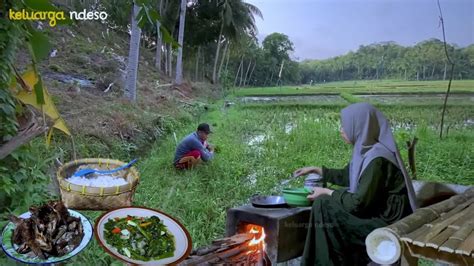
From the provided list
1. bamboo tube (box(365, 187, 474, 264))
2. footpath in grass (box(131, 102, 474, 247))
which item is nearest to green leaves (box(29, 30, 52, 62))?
bamboo tube (box(365, 187, 474, 264))

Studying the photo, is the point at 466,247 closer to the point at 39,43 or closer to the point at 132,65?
the point at 39,43

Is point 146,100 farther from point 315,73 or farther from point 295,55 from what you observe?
point 315,73

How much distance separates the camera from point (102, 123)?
2.82 meters

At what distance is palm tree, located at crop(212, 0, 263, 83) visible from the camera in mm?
3594

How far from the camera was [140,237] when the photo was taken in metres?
1.13

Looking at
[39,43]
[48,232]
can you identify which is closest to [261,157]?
[48,232]

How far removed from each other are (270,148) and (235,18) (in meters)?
1.24

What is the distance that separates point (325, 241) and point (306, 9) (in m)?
2.59

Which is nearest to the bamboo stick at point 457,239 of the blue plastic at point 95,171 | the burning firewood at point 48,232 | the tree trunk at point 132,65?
the burning firewood at point 48,232

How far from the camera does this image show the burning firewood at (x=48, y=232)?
2.98 ft

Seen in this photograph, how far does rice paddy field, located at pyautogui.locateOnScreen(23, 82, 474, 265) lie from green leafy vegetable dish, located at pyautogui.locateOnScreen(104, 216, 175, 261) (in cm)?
132

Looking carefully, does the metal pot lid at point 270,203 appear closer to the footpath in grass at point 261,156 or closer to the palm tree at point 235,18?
the footpath in grass at point 261,156

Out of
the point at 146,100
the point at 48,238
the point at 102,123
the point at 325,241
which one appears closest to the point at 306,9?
the point at 146,100

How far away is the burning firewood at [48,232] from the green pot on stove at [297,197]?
40.9 inches
